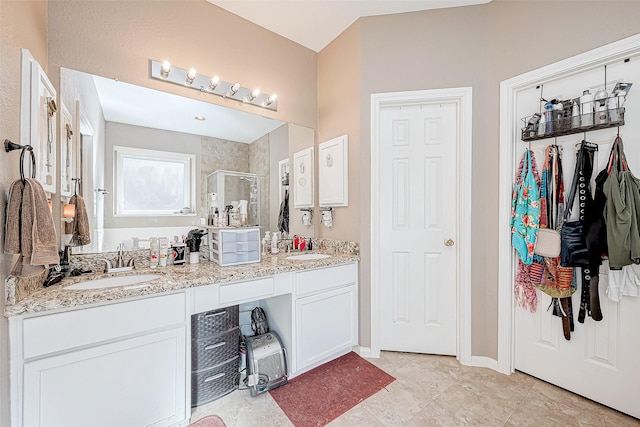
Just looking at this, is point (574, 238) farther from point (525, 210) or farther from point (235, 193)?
point (235, 193)

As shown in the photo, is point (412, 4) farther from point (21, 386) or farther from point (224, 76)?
point (21, 386)

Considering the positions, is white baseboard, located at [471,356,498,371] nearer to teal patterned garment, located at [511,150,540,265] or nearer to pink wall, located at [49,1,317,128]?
teal patterned garment, located at [511,150,540,265]

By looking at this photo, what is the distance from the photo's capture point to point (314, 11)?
2213 mm

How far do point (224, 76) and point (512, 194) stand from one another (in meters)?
2.46

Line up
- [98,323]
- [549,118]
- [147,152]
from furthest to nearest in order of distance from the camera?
[147,152] → [549,118] → [98,323]

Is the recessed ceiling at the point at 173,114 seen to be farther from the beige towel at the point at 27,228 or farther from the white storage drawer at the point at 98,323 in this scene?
the white storage drawer at the point at 98,323

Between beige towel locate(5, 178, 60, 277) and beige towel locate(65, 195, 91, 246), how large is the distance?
525 mm

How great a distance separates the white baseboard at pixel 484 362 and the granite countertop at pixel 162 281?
1217mm

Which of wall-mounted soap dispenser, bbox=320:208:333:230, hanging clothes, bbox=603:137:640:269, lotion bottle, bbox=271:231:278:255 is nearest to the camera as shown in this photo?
hanging clothes, bbox=603:137:640:269

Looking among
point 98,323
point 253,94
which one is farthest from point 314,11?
point 98,323

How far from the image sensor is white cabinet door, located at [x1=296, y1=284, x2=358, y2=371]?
77.4 inches

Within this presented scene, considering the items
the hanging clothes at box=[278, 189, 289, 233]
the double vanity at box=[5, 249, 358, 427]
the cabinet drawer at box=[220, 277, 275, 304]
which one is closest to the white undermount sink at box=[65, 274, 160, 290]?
the double vanity at box=[5, 249, 358, 427]

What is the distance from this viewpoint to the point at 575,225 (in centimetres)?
165

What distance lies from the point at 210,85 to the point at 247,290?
5.24ft
